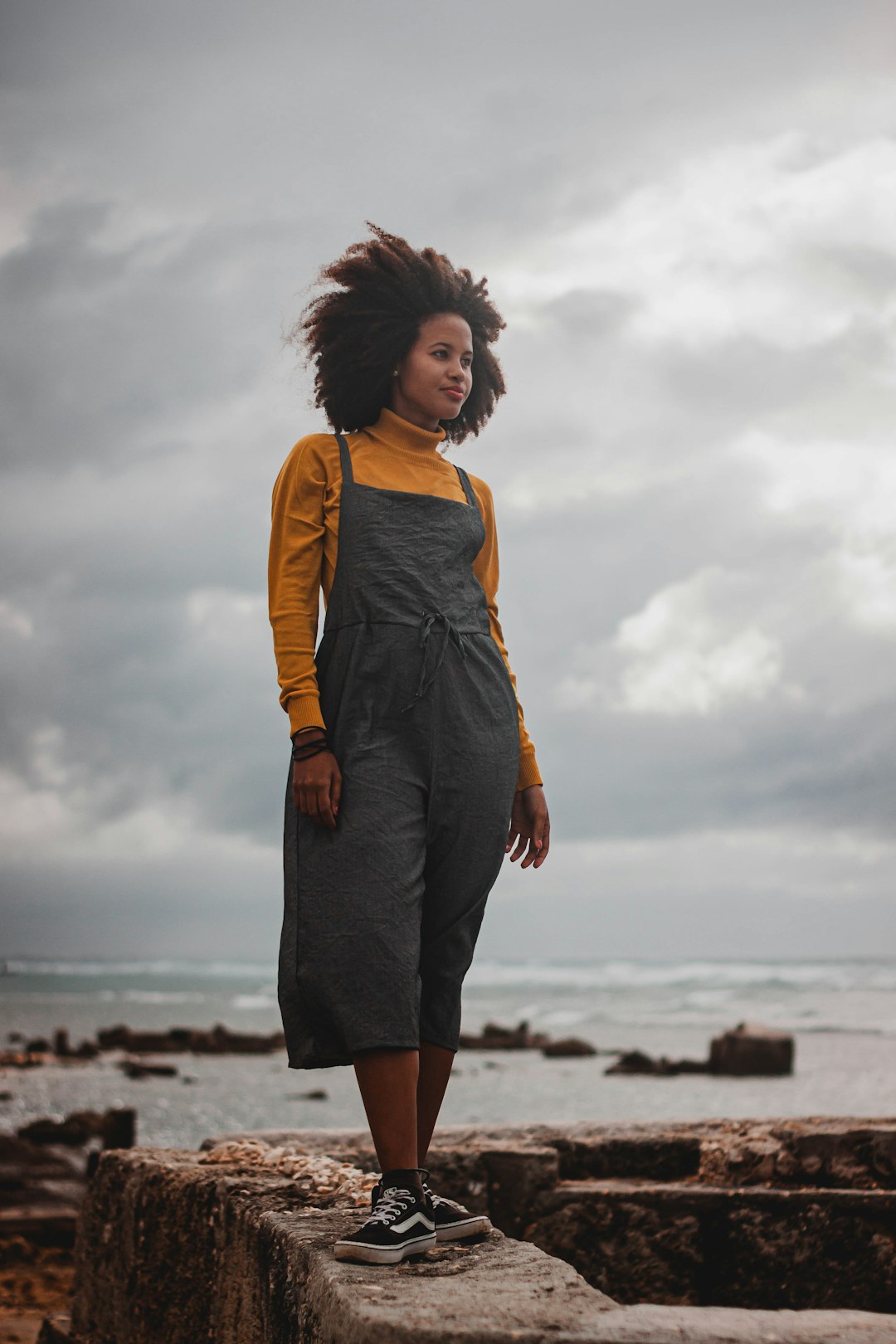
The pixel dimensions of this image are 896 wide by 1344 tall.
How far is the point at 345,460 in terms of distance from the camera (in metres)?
2.74

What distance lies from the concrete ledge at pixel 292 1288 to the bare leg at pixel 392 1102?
0.59 ft

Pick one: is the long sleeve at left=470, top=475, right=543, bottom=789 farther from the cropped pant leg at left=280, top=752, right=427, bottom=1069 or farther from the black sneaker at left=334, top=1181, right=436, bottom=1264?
the black sneaker at left=334, top=1181, right=436, bottom=1264

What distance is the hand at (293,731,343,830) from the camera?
2477 mm

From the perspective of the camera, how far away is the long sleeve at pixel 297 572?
2.58 metres

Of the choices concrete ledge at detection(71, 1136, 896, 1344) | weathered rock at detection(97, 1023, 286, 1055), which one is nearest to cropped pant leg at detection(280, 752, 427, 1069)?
concrete ledge at detection(71, 1136, 896, 1344)

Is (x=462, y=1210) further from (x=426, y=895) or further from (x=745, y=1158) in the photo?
(x=745, y=1158)

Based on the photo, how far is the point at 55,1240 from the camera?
627cm

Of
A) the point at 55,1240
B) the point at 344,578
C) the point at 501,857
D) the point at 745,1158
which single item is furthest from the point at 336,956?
the point at 55,1240

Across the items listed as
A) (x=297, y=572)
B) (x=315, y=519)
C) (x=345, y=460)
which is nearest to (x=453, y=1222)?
(x=297, y=572)

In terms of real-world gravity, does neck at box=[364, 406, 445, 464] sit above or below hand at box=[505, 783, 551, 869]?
above

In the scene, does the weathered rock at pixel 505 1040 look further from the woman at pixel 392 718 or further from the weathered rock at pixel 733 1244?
the woman at pixel 392 718

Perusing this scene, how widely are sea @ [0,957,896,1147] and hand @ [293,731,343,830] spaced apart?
2855 mm

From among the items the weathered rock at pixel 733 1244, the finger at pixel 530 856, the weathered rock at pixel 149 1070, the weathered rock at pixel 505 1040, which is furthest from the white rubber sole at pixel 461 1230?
the weathered rock at pixel 505 1040

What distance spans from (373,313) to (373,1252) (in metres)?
1.88
